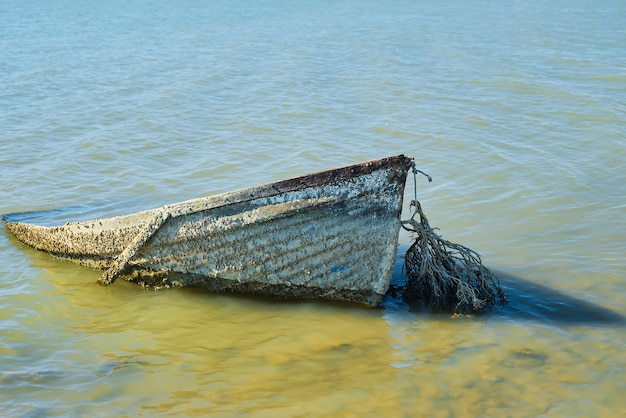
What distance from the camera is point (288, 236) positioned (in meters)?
5.30

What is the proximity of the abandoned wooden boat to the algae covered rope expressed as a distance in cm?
29

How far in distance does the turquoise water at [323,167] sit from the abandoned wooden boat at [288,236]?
206 millimetres

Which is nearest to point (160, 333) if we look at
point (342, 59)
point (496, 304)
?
point (496, 304)

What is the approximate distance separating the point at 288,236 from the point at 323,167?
162 inches

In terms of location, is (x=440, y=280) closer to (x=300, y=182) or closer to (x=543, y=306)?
(x=543, y=306)

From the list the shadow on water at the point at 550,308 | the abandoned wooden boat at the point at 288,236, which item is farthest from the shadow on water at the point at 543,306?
the abandoned wooden boat at the point at 288,236

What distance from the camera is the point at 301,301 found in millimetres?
5586

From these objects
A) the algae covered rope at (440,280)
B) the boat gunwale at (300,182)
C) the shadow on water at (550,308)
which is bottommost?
the shadow on water at (550,308)

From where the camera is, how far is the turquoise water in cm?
450

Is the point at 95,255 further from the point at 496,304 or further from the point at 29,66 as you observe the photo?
the point at 29,66

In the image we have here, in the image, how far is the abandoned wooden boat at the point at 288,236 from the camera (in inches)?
204

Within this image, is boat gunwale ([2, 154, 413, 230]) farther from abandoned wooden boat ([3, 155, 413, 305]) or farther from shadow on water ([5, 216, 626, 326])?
shadow on water ([5, 216, 626, 326])

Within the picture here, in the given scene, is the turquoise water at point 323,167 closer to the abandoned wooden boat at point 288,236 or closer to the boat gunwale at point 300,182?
the abandoned wooden boat at point 288,236

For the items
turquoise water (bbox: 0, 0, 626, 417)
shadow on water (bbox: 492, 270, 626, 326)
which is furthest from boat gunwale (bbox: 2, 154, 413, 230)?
shadow on water (bbox: 492, 270, 626, 326)
